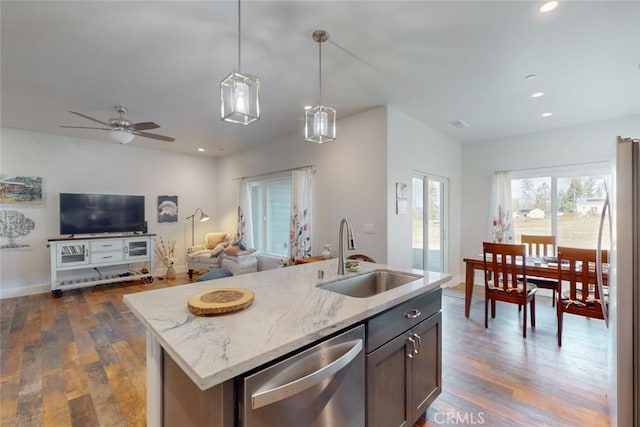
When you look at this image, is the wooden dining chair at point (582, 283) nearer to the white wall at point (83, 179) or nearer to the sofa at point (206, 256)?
the sofa at point (206, 256)

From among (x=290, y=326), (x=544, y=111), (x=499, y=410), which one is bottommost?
(x=499, y=410)

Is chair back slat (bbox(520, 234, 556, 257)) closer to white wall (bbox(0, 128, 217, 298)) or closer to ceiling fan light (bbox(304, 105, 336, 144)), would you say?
ceiling fan light (bbox(304, 105, 336, 144))

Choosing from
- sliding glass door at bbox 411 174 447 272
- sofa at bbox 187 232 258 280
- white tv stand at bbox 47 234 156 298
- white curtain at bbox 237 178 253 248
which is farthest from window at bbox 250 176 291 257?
sliding glass door at bbox 411 174 447 272

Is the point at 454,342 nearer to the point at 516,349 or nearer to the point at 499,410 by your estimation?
the point at 516,349

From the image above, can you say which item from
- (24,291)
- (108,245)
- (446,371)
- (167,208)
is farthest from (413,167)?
(24,291)

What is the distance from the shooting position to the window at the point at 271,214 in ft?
17.7

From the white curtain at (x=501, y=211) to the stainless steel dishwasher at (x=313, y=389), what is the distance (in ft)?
15.3

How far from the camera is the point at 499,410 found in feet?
6.33

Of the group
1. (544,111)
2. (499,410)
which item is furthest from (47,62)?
(544,111)

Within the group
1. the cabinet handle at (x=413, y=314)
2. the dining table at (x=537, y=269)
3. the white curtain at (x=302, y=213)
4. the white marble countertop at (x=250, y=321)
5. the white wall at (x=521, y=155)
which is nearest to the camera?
the white marble countertop at (x=250, y=321)

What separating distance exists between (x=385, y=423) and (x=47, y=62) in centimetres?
391

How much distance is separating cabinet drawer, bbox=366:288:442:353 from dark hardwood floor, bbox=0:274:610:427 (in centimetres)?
78

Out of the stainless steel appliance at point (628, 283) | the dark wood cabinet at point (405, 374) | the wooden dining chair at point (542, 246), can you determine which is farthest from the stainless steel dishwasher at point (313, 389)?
the wooden dining chair at point (542, 246)

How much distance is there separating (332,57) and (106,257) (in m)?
5.09
